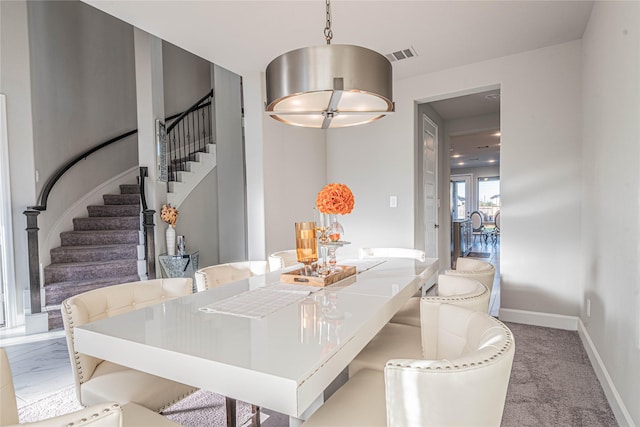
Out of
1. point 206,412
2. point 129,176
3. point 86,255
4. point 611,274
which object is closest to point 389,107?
point 611,274

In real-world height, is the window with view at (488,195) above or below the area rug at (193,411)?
above

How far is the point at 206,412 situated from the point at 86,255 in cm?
337

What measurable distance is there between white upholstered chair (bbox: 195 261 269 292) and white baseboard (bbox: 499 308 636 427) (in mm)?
2190

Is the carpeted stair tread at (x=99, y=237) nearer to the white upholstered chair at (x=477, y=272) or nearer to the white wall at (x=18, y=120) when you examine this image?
the white wall at (x=18, y=120)

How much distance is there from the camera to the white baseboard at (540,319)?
10.6 ft

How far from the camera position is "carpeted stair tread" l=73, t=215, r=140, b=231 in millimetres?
4812

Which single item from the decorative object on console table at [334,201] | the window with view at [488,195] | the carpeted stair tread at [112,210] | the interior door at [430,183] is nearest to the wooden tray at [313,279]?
the decorative object on console table at [334,201]

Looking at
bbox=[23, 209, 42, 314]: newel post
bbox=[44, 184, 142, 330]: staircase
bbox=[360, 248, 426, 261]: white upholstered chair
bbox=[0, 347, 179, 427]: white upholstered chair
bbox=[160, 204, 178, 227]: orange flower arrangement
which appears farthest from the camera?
bbox=[160, 204, 178, 227]: orange flower arrangement

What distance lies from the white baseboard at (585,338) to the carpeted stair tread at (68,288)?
14.6 ft

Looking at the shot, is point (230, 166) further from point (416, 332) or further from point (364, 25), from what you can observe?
point (416, 332)

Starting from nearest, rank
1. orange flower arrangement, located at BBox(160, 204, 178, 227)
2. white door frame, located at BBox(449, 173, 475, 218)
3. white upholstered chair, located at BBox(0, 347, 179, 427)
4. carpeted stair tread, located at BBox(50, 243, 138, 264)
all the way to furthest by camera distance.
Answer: white upholstered chair, located at BBox(0, 347, 179, 427), orange flower arrangement, located at BBox(160, 204, 178, 227), carpeted stair tread, located at BBox(50, 243, 138, 264), white door frame, located at BBox(449, 173, 475, 218)

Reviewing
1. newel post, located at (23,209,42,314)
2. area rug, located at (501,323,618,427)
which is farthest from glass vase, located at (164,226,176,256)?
area rug, located at (501,323,618,427)

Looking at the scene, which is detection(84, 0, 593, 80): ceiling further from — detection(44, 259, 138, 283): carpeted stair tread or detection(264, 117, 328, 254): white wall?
detection(44, 259, 138, 283): carpeted stair tread

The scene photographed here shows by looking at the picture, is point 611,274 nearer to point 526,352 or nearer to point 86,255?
point 526,352
